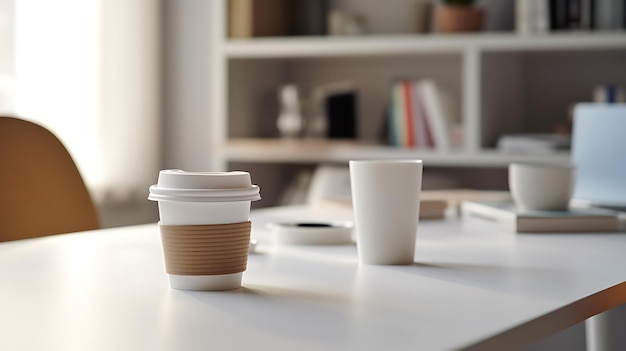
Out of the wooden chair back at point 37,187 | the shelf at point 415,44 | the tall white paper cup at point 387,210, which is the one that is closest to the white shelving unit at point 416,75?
the shelf at point 415,44

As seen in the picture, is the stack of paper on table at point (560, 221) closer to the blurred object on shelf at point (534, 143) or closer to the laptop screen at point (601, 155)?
the laptop screen at point (601, 155)

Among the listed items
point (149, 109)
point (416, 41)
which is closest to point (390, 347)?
point (416, 41)

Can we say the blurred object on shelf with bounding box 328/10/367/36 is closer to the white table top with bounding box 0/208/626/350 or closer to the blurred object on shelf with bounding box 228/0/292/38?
the blurred object on shelf with bounding box 228/0/292/38

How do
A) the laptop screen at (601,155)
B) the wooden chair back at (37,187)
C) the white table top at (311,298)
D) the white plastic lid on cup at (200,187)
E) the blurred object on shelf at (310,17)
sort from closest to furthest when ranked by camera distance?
the white table top at (311,298)
the white plastic lid on cup at (200,187)
the wooden chair back at (37,187)
the laptop screen at (601,155)
the blurred object on shelf at (310,17)

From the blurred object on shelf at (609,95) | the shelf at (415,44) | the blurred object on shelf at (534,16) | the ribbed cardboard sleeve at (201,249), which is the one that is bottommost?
the ribbed cardboard sleeve at (201,249)

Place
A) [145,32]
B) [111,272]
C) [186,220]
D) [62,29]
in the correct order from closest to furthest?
[186,220], [111,272], [62,29], [145,32]

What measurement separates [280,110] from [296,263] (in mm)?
2491

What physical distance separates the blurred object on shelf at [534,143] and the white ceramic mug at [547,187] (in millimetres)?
1439

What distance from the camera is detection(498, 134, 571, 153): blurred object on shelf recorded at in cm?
278

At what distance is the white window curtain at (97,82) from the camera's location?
9.29 ft

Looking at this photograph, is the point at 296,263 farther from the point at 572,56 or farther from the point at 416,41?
the point at 572,56

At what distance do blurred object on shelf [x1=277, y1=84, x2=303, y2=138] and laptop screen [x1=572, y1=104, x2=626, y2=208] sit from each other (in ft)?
5.48

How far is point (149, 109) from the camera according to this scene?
3.36 metres

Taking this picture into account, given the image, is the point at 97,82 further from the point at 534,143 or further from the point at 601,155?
the point at 601,155
